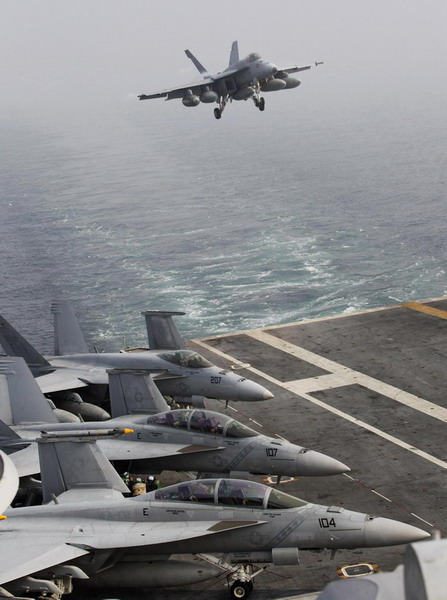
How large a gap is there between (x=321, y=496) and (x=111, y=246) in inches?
2199

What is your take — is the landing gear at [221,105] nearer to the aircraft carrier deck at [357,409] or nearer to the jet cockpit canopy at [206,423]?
the aircraft carrier deck at [357,409]

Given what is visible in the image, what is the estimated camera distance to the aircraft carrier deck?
79.6 feet

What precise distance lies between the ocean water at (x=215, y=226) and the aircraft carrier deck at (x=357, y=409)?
15094 millimetres

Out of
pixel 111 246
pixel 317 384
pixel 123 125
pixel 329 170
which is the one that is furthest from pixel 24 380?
pixel 123 125

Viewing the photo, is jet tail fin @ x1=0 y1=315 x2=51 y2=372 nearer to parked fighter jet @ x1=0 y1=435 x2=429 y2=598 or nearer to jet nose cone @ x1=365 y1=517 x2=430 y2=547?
parked fighter jet @ x1=0 y1=435 x2=429 y2=598

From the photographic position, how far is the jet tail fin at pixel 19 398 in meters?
30.7

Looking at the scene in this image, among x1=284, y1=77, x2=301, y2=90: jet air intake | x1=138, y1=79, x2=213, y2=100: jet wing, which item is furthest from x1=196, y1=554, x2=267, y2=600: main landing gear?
x1=138, y1=79, x2=213, y2=100: jet wing

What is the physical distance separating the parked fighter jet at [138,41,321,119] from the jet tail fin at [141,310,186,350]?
1391cm

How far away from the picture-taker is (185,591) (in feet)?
74.7

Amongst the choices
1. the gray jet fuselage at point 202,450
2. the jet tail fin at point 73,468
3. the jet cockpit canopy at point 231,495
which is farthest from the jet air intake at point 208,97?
the jet cockpit canopy at point 231,495

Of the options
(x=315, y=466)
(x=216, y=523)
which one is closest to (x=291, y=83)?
(x=315, y=466)

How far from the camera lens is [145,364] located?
35562 mm

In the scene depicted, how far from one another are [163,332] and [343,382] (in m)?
7.94

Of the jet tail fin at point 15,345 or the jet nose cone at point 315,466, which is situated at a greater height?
the jet tail fin at point 15,345
